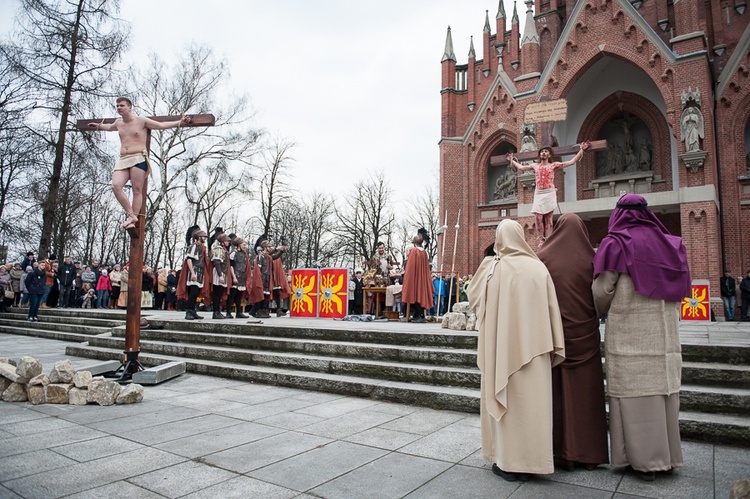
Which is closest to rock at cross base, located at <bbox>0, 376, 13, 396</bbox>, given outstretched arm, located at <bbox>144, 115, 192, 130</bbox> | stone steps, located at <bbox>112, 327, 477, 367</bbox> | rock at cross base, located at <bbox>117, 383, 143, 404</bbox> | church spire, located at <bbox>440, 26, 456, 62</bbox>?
rock at cross base, located at <bbox>117, 383, 143, 404</bbox>

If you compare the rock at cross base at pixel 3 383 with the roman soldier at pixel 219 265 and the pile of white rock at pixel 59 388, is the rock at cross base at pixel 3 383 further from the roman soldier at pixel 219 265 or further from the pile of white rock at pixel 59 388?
the roman soldier at pixel 219 265

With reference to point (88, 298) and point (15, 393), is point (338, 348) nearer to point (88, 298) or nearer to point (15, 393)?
point (15, 393)

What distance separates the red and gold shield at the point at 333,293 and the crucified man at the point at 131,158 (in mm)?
6964

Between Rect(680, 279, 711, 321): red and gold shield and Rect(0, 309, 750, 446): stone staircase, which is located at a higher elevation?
Rect(680, 279, 711, 321): red and gold shield

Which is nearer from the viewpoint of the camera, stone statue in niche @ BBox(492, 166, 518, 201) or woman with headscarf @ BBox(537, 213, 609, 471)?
woman with headscarf @ BBox(537, 213, 609, 471)

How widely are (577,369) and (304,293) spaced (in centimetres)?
1088

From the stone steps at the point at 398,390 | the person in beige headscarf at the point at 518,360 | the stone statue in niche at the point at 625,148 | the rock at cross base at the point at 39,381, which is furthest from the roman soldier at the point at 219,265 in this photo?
the stone statue in niche at the point at 625,148

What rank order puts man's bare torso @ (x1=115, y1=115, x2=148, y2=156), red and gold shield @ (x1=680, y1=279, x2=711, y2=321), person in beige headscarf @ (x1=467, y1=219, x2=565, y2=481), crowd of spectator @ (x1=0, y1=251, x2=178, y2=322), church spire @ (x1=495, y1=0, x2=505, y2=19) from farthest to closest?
church spire @ (x1=495, y1=0, x2=505, y2=19) → crowd of spectator @ (x1=0, y1=251, x2=178, y2=322) → red and gold shield @ (x1=680, y1=279, x2=711, y2=321) → man's bare torso @ (x1=115, y1=115, x2=148, y2=156) → person in beige headscarf @ (x1=467, y1=219, x2=565, y2=481)

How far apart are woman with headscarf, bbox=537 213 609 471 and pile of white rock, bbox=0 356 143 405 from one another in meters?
4.89

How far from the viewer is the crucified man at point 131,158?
6656 millimetres

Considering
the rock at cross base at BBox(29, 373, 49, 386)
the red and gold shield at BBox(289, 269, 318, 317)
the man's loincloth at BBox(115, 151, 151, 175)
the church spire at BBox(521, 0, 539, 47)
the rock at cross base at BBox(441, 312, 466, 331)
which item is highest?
the church spire at BBox(521, 0, 539, 47)

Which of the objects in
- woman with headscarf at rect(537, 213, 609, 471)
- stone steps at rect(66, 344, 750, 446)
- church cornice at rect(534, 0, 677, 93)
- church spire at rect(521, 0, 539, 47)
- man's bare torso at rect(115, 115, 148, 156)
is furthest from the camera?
church spire at rect(521, 0, 539, 47)

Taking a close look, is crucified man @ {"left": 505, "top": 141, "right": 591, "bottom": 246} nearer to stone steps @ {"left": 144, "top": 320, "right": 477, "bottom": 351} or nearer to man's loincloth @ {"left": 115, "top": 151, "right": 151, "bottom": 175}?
stone steps @ {"left": 144, "top": 320, "right": 477, "bottom": 351}

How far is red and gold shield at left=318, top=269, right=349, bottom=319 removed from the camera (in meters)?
13.2
